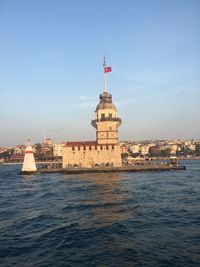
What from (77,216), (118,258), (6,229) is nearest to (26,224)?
(6,229)

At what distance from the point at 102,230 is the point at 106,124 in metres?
46.7

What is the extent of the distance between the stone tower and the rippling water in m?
34.2

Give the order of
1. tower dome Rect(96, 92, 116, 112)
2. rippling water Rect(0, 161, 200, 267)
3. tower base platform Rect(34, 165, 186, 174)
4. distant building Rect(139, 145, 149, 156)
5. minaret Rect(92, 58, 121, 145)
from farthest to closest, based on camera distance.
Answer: distant building Rect(139, 145, 149, 156), tower dome Rect(96, 92, 116, 112), minaret Rect(92, 58, 121, 145), tower base platform Rect(34, 165, 186, 174), rippling water Rect(0, 161, 200, 267)

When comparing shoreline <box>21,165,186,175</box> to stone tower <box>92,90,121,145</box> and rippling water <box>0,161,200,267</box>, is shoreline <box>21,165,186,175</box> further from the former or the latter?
rippling water <box>0,161,200,267</box>

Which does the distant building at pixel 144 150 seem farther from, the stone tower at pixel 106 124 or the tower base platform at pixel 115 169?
the tower base platform at pixel 115 169

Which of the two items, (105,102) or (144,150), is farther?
(144,150)

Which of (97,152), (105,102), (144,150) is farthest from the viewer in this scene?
(144,150)

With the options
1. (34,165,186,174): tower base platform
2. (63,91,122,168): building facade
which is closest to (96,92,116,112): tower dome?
(63,91,122,168): building facade

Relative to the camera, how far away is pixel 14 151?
17112 cm

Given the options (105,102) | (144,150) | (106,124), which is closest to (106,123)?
(106,124)

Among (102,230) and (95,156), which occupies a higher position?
(95,156)

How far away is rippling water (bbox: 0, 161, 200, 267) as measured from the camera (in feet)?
44.1

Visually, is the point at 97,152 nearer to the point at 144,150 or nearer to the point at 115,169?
the point at 115,169

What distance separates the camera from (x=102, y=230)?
58.8 feet
